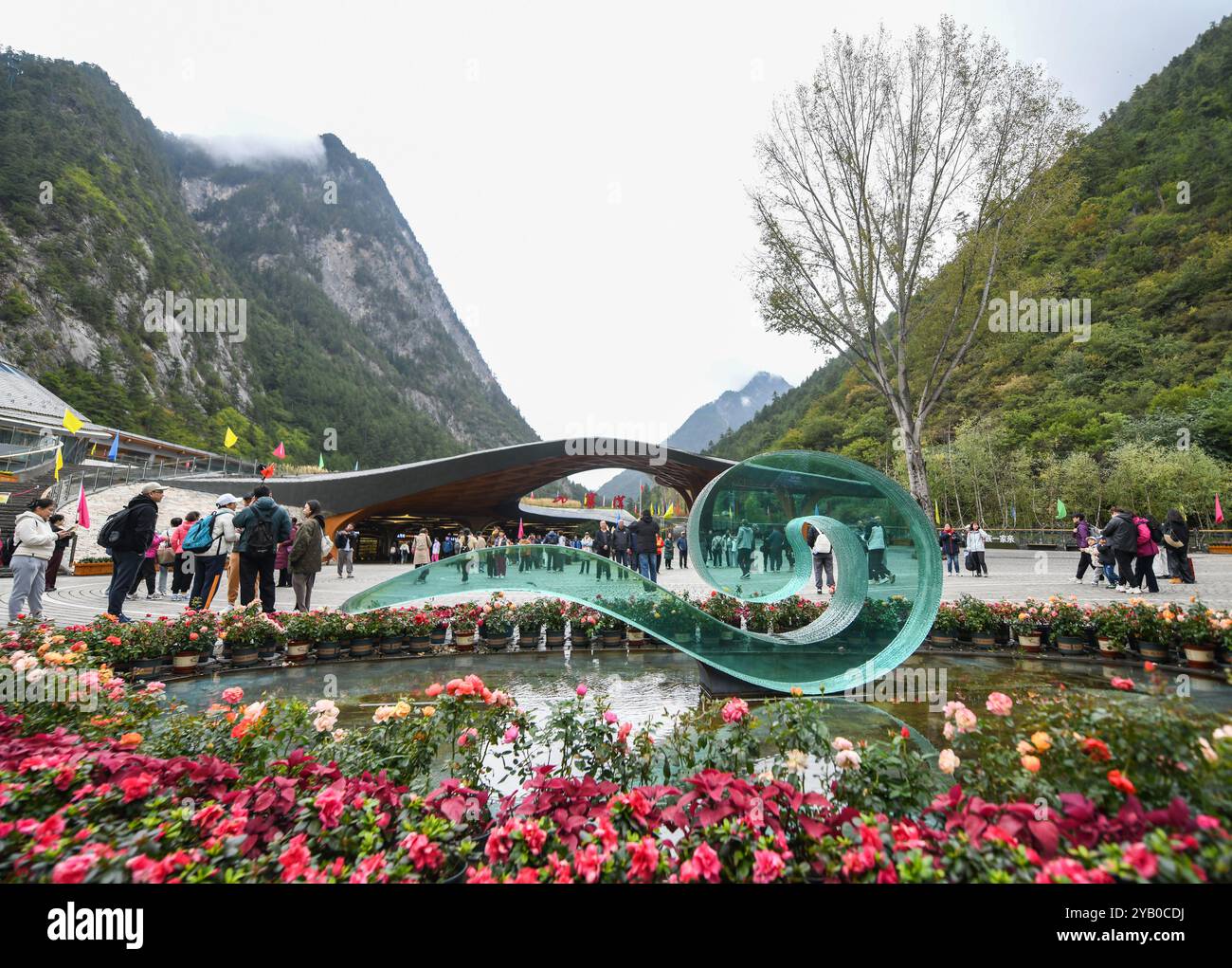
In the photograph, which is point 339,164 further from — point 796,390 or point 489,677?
point 489,677

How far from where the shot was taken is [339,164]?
19162 centimetres

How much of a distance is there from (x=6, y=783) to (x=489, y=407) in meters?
159

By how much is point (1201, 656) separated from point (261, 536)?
36.4ft

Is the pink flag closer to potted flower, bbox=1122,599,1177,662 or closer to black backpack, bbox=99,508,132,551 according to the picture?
black backpack, bbox=99,508,132,551

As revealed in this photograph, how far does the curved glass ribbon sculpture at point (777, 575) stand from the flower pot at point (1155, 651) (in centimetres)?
324

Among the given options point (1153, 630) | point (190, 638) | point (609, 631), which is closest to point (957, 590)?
point (1153, 630)

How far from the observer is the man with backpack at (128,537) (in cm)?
728

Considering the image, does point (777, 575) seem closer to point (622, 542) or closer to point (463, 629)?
point (463, 629)

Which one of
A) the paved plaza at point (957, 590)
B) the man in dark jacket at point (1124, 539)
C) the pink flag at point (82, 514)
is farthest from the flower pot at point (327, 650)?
the pink flag at point (82, 514)

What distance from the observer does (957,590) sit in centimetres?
1213

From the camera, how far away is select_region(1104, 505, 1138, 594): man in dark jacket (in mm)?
10461

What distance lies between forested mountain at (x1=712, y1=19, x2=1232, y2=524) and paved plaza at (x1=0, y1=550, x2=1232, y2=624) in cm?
1803

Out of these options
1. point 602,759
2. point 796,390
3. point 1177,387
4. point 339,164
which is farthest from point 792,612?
point 339,164
